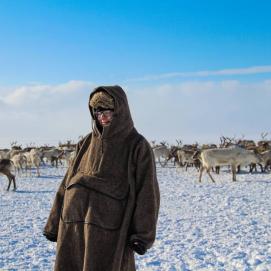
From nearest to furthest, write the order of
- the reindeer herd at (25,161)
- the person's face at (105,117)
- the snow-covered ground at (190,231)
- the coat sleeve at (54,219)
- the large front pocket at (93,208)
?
the large front pocket at (93,208) < the person's face at (105,117) < the coat sleeve at (54,219) < the snow-covered ground at (190,231) < the reindeer herd at (25,161)

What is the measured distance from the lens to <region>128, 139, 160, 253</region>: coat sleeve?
2.67 metres

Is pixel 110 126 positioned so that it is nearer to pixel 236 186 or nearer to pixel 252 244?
pixel 252 244

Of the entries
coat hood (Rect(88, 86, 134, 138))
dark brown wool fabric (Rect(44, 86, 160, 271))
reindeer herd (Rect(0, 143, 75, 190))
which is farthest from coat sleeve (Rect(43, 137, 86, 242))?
reindeer herd (Rect(0, 143, 75, 190))

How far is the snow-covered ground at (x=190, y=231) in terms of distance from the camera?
18.4 ft

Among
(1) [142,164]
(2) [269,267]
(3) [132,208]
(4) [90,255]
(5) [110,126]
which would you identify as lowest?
(2) [269,267]

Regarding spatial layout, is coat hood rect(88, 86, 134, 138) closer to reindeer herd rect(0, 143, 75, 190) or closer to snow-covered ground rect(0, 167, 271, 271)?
snow-covered ground rect(0, 167, 271, 271)

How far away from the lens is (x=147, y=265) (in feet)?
18.0

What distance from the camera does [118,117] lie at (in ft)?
9.41

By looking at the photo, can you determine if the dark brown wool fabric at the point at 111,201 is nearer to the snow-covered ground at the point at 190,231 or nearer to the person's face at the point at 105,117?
the person's face at the point at 105,117

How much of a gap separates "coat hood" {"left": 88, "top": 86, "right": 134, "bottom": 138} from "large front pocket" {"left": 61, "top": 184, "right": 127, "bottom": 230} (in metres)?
0.39

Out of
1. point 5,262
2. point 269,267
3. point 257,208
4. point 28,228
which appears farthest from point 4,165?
point 269,267

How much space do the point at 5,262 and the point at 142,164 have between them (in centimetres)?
366

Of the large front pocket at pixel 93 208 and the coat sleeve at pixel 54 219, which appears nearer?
the large front pocket at pixel 93 208

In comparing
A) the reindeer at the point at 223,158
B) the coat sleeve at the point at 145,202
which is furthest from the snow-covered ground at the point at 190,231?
the reindeer at the point at 223,158
